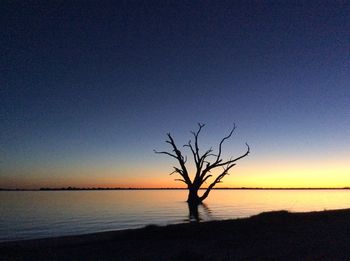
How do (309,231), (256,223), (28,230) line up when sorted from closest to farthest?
(309,231)
(256,223)
(28,230)

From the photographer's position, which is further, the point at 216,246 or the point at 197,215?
the point at 197,215

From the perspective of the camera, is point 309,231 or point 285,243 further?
point 309,231

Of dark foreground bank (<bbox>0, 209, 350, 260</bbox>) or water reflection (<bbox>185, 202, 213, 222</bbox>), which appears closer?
dark foreground bank (<bbox>0, 209, 350, 260</bbox>)

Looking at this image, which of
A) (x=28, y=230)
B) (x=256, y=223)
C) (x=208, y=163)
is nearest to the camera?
(x=256, y=223)

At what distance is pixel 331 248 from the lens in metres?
9.01

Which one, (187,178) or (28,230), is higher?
(187,178)

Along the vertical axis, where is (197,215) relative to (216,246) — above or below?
above

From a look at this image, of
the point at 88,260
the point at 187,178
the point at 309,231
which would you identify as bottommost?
the point at 88,260

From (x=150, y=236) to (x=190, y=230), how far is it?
177 centimetres

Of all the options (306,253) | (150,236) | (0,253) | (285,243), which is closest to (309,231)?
Result: (285,243)

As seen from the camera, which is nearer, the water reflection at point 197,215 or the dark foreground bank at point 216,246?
the dark foreground bank at point 216,246

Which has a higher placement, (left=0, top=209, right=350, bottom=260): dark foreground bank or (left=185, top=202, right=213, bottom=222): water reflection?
Result: (left=185, top=202, right=213, bottom=222): water reflection

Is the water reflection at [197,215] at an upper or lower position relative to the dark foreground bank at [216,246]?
upper

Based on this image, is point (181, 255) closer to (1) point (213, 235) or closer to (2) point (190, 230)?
(1) point (213, 235)
